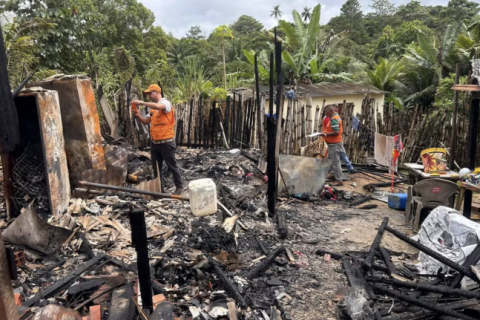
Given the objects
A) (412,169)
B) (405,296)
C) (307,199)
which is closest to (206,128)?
(307,199)

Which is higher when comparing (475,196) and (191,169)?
(191,169)

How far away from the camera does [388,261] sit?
13.5 ft

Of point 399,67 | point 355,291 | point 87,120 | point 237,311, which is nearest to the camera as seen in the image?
point 237,311

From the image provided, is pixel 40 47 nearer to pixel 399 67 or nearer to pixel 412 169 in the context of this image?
pixel 412 169

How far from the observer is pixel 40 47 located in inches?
449

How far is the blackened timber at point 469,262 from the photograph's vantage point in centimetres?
341

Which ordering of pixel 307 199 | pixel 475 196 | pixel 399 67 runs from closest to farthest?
pixel 307 199, pixel 475 196, pixel 399 67

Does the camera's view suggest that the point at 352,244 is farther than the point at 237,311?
Yes

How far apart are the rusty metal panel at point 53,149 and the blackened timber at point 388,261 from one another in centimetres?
412

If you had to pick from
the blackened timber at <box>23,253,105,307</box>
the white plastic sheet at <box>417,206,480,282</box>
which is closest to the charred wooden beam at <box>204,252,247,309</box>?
the blackened timber at <box>23,253,105,307</box>

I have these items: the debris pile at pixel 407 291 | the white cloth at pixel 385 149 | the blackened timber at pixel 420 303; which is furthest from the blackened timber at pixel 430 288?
the white cloth at pixel 385 149

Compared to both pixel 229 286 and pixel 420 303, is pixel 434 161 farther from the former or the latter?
pixel 229 286

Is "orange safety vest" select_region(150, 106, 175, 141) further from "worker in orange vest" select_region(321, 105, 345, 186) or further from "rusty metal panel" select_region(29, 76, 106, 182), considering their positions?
"worker in orange vest" select_region(321, 105, 345, 186)

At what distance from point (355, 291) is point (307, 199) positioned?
3.19 m
